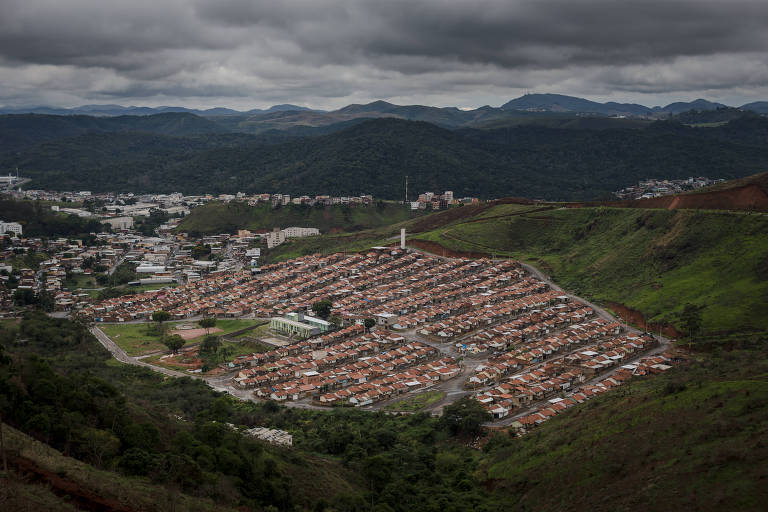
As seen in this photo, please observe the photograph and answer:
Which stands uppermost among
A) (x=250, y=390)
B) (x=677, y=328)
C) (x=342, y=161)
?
(x=342, y=161)

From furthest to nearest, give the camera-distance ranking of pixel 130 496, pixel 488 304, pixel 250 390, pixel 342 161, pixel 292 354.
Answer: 1. pixel 342 161
2. pixel 488 304
3. pixel 292 354
4. pixel 250 390
5. pixel 130 496

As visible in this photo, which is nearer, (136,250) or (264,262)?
(264,262)

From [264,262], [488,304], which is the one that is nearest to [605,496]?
[488,304]

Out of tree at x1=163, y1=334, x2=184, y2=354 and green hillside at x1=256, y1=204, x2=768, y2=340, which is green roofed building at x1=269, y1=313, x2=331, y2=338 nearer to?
tree at x1=163, y1=334, x2=184, y2=354

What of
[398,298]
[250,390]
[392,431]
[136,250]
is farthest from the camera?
[136,250]

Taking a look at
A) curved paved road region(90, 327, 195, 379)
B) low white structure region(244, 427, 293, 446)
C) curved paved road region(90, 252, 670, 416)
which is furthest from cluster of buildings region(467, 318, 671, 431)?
curved paved road region(90, 327, 195, 379)

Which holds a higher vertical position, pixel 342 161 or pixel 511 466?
pixel 342 161

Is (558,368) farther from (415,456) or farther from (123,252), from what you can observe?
(123,252)

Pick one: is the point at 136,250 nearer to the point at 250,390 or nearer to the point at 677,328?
the point at 250,390
